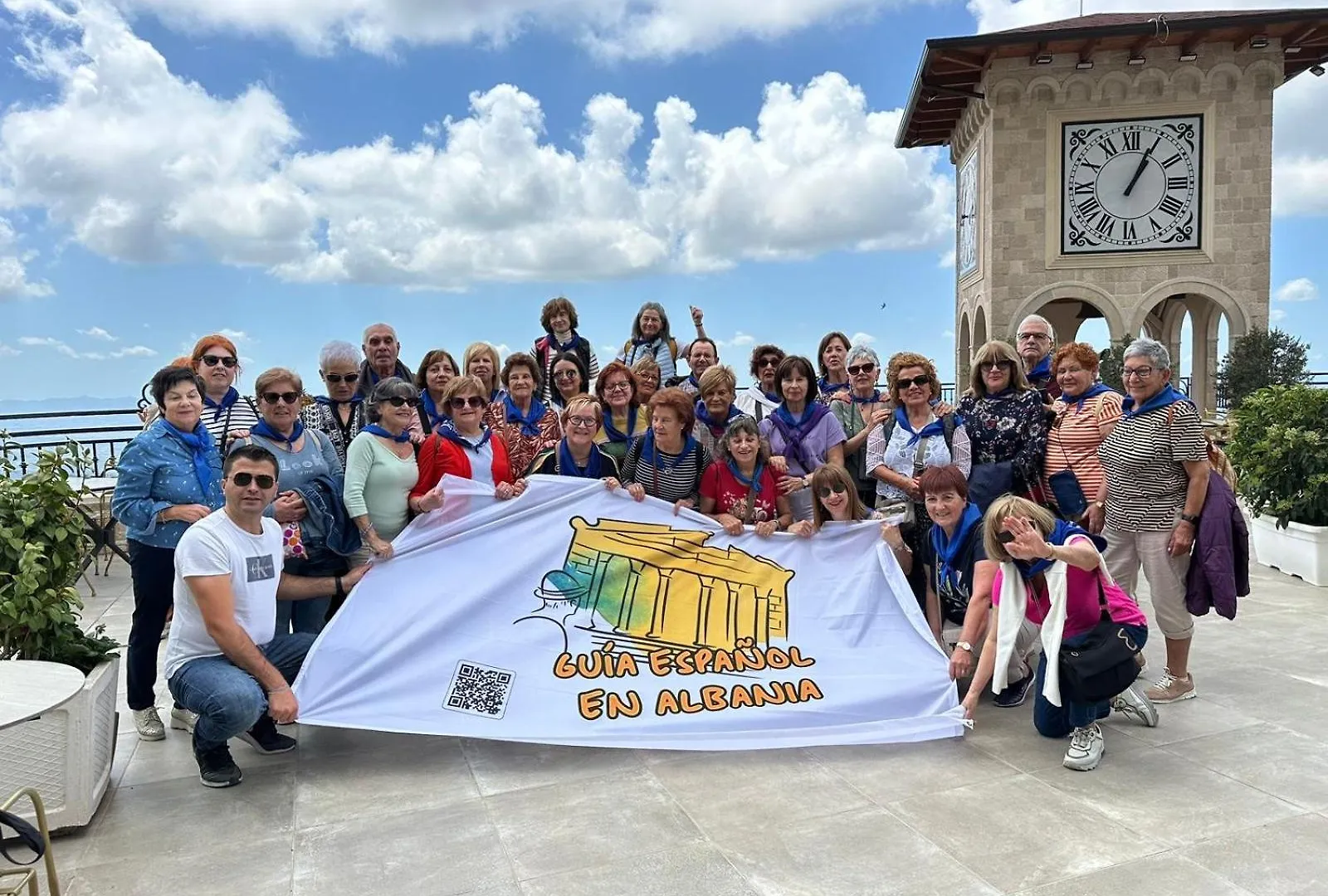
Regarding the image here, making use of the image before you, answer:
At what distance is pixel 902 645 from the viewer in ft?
15.1

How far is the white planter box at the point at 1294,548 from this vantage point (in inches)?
308

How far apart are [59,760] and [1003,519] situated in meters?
3.83

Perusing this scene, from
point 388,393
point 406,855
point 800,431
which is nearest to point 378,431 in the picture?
point 388,393

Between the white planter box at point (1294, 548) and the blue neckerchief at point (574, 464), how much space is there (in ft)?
21.0

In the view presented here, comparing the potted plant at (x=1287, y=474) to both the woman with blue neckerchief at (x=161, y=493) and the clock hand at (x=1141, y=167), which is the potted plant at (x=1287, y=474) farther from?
the clock hand at (x=1141, y=167)

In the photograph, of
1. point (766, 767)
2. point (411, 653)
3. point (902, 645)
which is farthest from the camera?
point (902, 645)

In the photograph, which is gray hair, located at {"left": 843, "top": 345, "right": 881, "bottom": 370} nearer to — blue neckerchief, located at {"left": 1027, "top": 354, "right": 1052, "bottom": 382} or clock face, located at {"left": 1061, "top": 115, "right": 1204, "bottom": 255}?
blue neckerchief, located at {"left": 1027, "top": 354, "right": 1052, "bottom": 382}

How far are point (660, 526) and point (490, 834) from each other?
77.1 inches

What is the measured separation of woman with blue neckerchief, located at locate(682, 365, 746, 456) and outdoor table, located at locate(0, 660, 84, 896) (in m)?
3.16

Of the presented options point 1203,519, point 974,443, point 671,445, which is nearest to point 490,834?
point 671,445

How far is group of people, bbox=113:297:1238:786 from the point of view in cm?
396

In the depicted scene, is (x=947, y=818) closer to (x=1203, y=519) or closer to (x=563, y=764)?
(x=563, y=764)

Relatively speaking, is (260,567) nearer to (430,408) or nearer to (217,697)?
(217,697)

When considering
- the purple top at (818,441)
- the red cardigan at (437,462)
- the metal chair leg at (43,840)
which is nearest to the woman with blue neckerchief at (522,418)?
the red cardigan at (437,462)
